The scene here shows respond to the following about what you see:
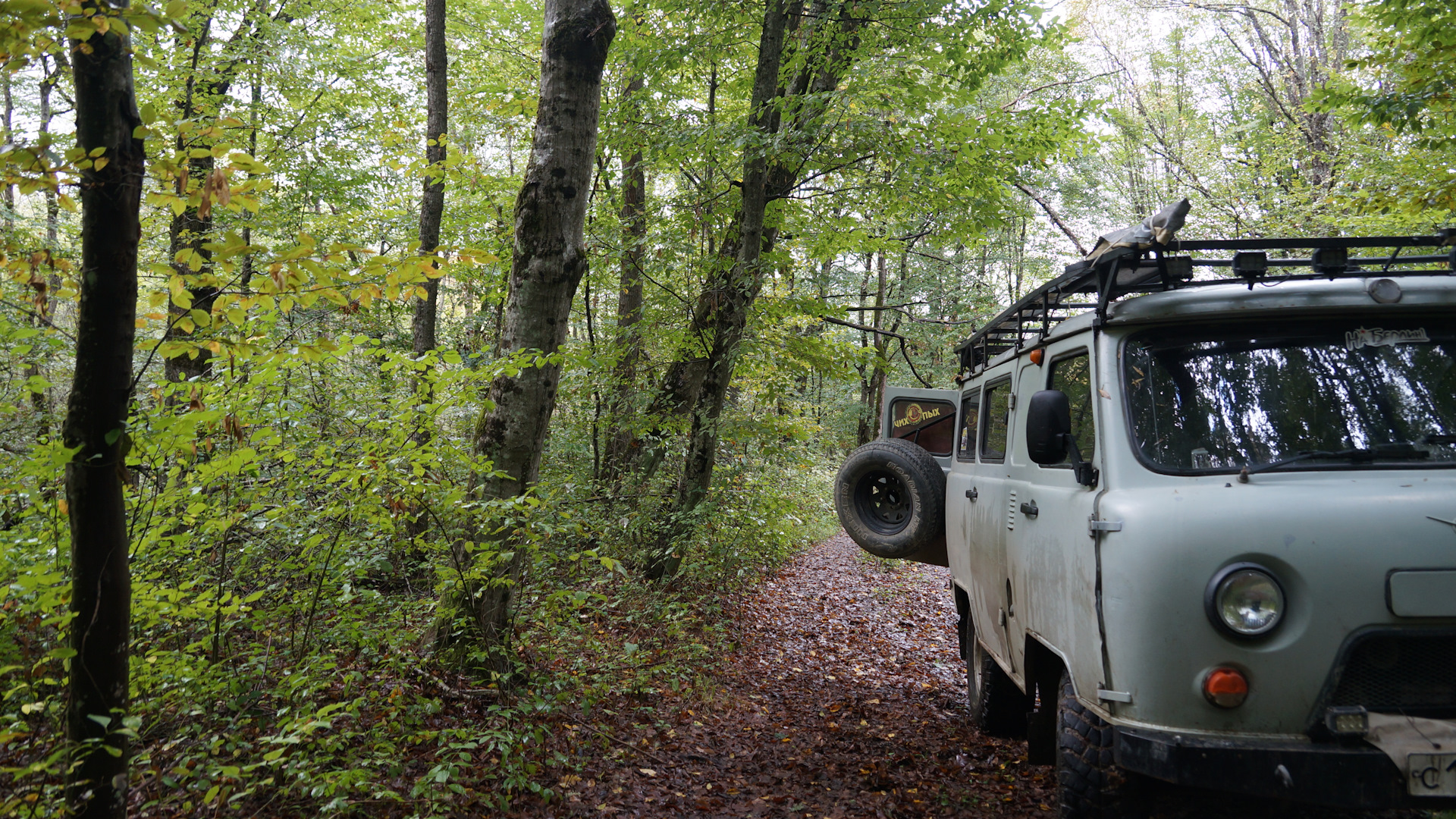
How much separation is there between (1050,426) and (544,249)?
3.65 meters

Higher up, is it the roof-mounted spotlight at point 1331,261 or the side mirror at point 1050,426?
the roof-mounted spotlight at point 1331,261

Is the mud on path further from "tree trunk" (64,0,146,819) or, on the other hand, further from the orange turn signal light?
"tree trunk" (64,0,146,819)

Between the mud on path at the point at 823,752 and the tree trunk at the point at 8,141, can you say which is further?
the mud on path at the point at 823,752

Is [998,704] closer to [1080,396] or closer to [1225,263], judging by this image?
[1080,396]

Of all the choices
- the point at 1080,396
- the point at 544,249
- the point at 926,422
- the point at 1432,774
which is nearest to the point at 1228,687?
the point at 1432,774

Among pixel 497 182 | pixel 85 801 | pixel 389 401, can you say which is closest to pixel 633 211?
pixel 497 182

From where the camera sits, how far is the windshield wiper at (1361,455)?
10.0 ft

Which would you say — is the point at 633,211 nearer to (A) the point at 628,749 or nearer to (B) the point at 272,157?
(B) the point at 272,157

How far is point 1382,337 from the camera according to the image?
3320 mm

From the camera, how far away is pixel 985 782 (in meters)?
4.86

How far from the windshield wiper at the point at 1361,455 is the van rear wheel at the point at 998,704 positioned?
2.76 meters

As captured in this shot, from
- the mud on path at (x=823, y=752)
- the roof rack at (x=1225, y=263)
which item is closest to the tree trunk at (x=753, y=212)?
the mud on path at (x=823, y=752)

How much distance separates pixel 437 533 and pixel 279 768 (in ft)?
6.10

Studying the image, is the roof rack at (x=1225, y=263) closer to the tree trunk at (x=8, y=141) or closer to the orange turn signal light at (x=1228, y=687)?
the orange turn signal light at (x=1228, y=687)
